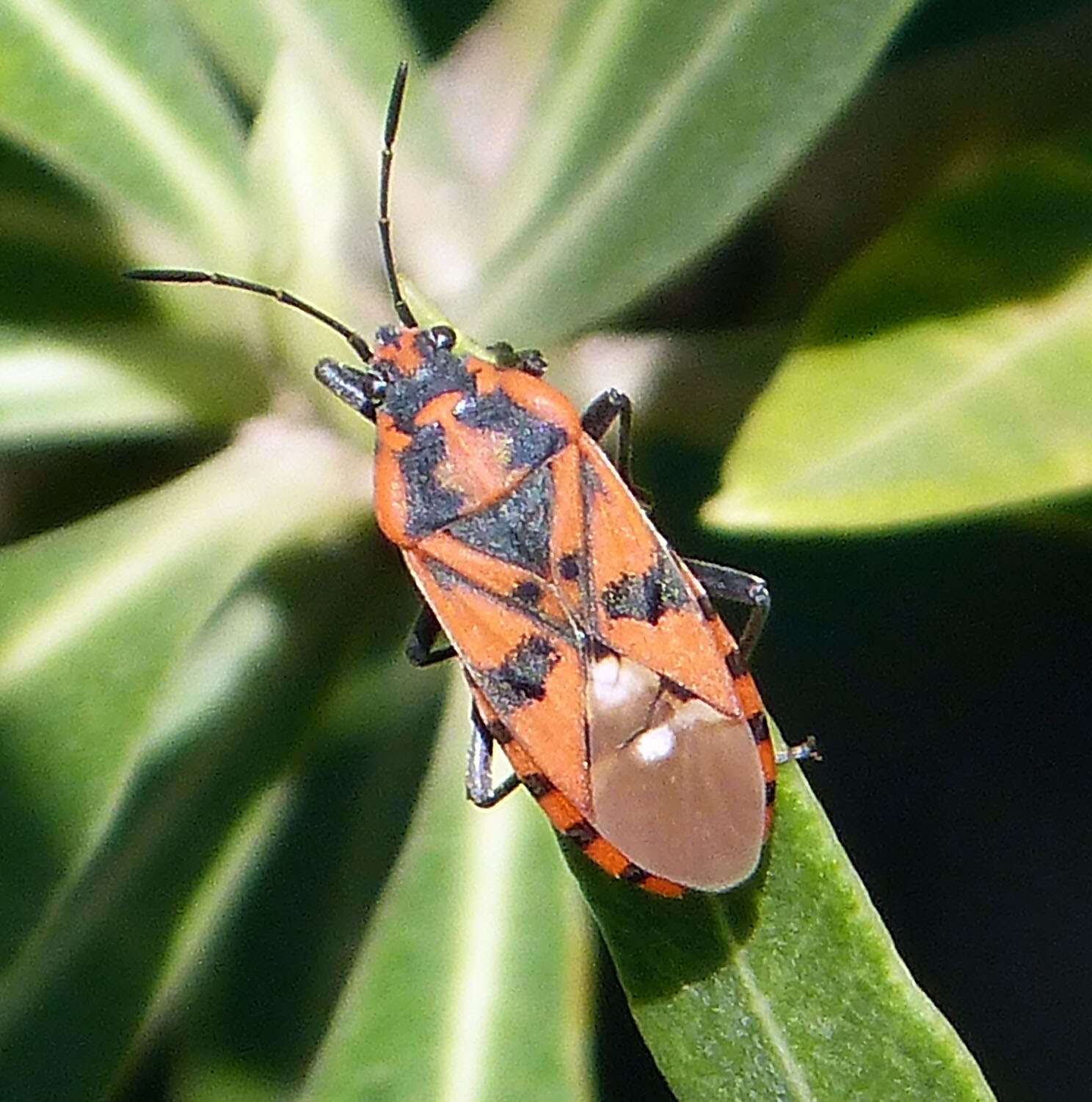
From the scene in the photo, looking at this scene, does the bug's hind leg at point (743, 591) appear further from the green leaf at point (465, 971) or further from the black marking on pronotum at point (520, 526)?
the green leaf at point (465, 971)

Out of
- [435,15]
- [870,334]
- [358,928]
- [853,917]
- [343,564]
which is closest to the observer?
[853,917]

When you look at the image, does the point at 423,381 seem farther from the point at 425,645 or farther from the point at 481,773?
the point at 481,773

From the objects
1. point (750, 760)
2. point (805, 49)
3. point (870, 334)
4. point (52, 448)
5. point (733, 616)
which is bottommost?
point (733, 616)

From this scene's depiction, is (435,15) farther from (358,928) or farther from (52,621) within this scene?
(358,928)

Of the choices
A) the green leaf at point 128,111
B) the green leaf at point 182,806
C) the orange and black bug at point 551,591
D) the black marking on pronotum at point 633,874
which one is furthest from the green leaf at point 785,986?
the green leaf at point 128,111

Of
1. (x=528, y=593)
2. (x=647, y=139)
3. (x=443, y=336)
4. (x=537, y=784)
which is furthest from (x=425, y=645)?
(x=647, y=139)

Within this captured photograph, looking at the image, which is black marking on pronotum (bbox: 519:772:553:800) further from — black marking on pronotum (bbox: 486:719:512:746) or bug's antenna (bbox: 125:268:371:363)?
bug's antenna (bbox: 125:268:371:363)

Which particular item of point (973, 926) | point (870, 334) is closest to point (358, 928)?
point (973, 926)

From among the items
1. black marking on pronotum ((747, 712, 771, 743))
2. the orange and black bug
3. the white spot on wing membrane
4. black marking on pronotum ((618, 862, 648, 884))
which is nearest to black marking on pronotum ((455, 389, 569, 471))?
the orange and black bug
